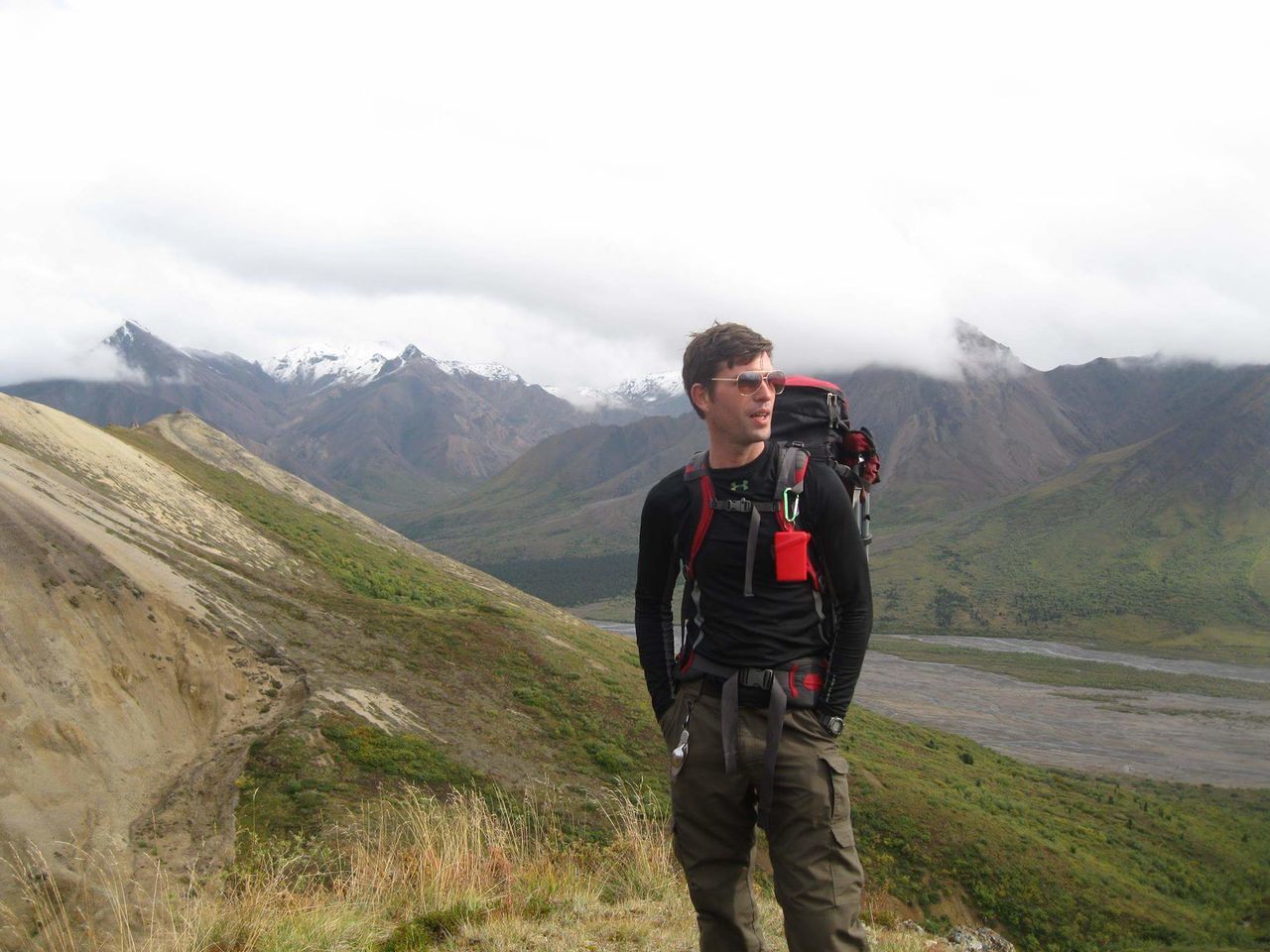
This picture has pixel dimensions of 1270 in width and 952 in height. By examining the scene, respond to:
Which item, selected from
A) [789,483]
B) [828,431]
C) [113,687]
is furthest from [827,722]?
[113,687]

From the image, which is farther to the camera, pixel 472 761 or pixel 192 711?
pixel 472 761

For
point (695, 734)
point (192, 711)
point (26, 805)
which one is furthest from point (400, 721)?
point (695, 734)

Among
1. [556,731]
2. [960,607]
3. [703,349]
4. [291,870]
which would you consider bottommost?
[960,607]

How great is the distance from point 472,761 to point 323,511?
3555 centimetres

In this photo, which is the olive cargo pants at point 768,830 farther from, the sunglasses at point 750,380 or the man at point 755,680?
the sunglasses at point 750,380

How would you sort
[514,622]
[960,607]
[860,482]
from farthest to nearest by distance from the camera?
[960,607] < [514,622] < [860,482]

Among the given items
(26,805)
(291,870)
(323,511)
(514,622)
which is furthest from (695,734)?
(323,511)

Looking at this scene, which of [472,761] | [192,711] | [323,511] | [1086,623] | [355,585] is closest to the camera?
[192,711]

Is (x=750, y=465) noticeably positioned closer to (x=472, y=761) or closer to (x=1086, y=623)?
(x=472, y=761)

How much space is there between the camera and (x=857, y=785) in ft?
75.3

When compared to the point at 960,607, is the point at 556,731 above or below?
above

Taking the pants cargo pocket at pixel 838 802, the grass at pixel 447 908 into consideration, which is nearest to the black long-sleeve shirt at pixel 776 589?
the pants cargo pocket at pixel 838 802

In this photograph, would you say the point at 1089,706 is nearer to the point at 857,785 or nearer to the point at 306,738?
the point at 857,785

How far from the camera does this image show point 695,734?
4230 millimetres
